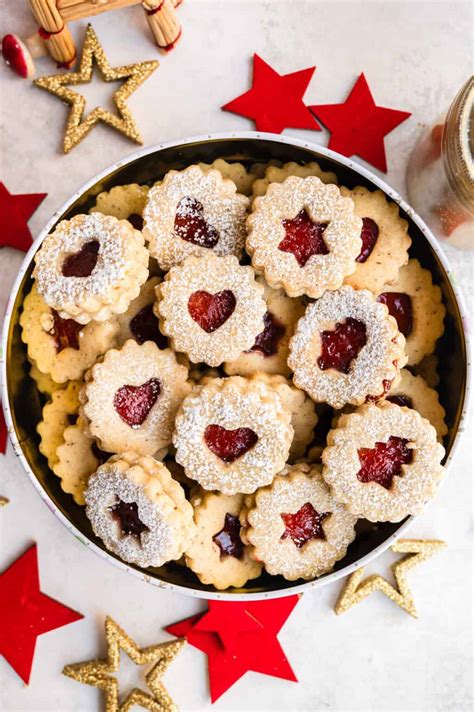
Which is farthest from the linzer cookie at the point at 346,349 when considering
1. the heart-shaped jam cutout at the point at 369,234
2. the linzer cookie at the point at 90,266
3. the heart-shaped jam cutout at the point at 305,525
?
the linzer cookie at the point at 90,266

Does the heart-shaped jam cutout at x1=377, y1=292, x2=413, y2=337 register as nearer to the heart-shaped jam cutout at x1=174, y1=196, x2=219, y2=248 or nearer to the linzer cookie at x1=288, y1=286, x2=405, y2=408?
the linzer cookie at x1=288, y1=286, x2=405, y2=408

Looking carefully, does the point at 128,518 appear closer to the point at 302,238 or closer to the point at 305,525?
the point at 305,525

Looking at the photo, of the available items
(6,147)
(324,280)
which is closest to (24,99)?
(6,147)

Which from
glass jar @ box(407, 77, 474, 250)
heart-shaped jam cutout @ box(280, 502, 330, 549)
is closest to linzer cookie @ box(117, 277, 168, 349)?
heart-shaped jam cutout @ box(280, 502, 330, 549)

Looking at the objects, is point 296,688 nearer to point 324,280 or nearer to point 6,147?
point 324,280

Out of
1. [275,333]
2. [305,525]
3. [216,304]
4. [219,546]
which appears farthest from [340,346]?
[219,546]

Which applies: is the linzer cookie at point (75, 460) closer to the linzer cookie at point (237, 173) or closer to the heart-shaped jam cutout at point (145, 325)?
the heart-shaped jam cutout at point (145, 325)
